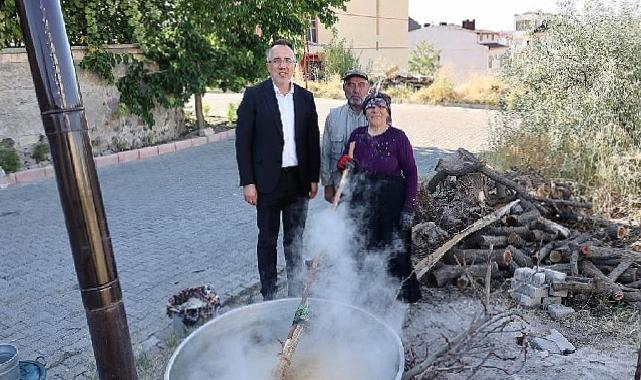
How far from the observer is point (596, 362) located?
3279mm

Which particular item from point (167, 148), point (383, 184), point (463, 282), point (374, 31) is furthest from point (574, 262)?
point (374, 31)

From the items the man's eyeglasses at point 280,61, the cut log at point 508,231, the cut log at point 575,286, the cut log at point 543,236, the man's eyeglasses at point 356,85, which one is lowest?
the cut log at point 575,286

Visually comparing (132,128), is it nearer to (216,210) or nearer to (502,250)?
(216,210)

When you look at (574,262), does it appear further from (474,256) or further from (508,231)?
(474,256)

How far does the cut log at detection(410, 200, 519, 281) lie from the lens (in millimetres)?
4262

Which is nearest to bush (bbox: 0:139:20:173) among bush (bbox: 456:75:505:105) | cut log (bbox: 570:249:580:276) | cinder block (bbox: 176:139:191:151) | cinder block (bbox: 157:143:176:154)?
cinder block (bbox: 157:143:176:154)

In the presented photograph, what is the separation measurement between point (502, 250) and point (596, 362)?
56.7 inches

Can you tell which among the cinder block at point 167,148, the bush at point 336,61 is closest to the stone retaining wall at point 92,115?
the cinder block at point 167,148

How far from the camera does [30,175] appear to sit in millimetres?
8484

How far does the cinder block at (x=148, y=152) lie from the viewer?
10234 mm

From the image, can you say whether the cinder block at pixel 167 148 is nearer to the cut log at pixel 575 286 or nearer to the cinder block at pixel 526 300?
the cinder block at pixel 526 300

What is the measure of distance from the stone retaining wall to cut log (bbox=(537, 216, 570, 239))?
699cm

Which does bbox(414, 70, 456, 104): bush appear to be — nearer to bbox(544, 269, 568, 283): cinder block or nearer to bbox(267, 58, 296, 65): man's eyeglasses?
bbox(544, 269, 568, 283): cinder block

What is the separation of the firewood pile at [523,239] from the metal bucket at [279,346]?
5.29 feet
